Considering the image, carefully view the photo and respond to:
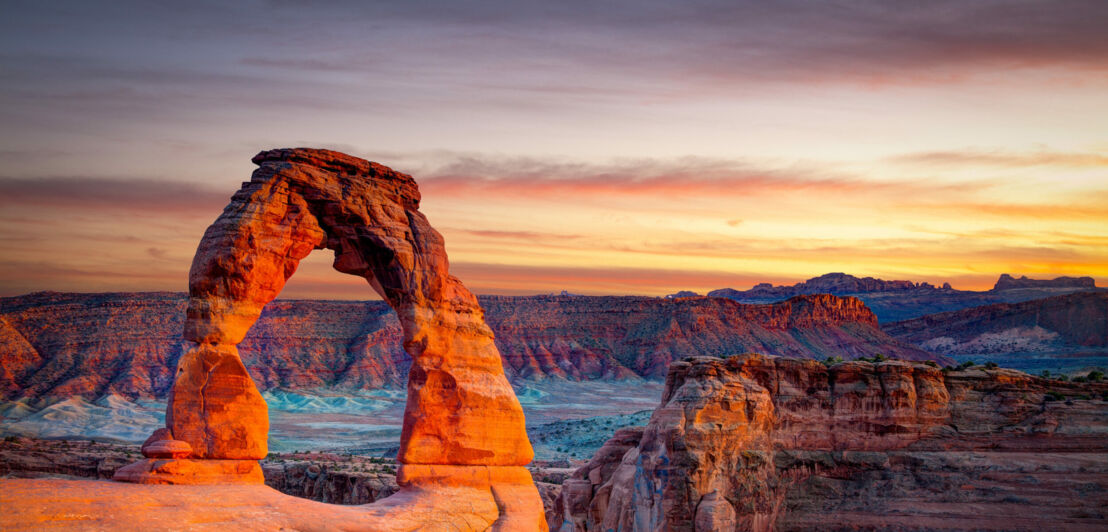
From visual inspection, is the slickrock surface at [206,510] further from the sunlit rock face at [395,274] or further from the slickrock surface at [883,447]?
the slickrock surface at [883,447]

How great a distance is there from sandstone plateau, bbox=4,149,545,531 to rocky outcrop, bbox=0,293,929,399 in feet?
306

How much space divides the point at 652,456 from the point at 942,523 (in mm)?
11361

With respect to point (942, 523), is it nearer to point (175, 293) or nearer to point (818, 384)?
point (818, 384)

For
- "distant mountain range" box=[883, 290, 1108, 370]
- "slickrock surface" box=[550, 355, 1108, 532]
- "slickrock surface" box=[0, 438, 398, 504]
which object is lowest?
"slickrock surface" box=[0, 438, 398, 504]

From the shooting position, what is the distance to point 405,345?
24.0 m

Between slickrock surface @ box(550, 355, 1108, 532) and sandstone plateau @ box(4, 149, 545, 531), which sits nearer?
sandstone plateau @ box(4, 149, 545, 531)

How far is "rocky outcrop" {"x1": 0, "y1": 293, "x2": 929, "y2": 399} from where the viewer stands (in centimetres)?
11700

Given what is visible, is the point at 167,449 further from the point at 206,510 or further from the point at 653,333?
the point at 653,333

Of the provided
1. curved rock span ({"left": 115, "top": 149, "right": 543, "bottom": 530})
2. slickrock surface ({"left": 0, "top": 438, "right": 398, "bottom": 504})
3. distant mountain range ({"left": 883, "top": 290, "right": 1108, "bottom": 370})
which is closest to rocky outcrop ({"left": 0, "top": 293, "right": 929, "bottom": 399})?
distant mountain range ({"left": 883, "top": 290, "right": 1108, "bottom": 370})

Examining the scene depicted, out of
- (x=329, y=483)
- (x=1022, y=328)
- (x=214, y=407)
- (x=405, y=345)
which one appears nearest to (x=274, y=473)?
(x=329, y=483)

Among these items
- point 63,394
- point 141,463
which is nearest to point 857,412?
point 141,463

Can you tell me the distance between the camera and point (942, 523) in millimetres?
36625

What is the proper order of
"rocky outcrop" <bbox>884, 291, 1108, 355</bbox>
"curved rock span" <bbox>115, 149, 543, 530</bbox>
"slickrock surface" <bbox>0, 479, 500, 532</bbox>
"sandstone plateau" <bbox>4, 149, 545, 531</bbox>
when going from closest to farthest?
"slickrock surface" <bbox>0, 479, 500, 532</bbox>, "sandstone plateau" <bbox>4, 149, 545, 531</bbox>, "curved rock span" <bbox>115, 149, 543, 530</bbox>, "rocky outcrop" <bbox>884, 291, 1108, 355</bbox>

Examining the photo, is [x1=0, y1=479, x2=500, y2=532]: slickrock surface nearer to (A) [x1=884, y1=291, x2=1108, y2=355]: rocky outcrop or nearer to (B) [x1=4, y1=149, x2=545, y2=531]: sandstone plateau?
(B) [x1=4, y1=149, x2=545, y2=531]: sandstone plateau
